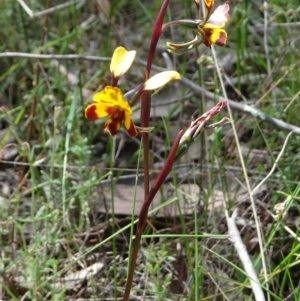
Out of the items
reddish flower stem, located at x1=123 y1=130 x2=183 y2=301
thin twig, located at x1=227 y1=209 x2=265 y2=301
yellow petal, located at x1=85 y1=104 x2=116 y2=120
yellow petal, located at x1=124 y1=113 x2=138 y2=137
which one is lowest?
thin twig, located at x1=227 y1=209 x2=265 y2=301

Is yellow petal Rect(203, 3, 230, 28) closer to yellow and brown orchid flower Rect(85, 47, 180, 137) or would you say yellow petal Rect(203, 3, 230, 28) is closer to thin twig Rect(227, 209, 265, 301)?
yellow and brown orchid flower Rect(85, 47, 180, 137)

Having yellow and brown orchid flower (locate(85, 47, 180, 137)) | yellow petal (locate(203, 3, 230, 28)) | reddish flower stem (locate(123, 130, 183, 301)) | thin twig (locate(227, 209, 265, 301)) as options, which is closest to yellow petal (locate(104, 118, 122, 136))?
yellow and brown orchid flower (locate(85, 47, 180, 137))

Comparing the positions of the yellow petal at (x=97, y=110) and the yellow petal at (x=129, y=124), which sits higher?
the yellow petal at (x=97, y=110)

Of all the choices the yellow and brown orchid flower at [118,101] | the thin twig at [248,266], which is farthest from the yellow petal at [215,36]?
the thin twig at [248,266]

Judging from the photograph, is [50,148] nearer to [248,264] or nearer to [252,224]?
[252,224]

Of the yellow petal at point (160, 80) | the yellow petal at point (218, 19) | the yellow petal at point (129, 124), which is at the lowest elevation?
the yellow petal at point (129, 124)

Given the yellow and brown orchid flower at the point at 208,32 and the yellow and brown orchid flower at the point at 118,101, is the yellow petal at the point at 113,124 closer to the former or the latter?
the yellow and brown orchid flower at the point at 118,101

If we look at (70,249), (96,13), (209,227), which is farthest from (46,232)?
(96,13)

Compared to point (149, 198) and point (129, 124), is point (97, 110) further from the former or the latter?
point (149, 198)
